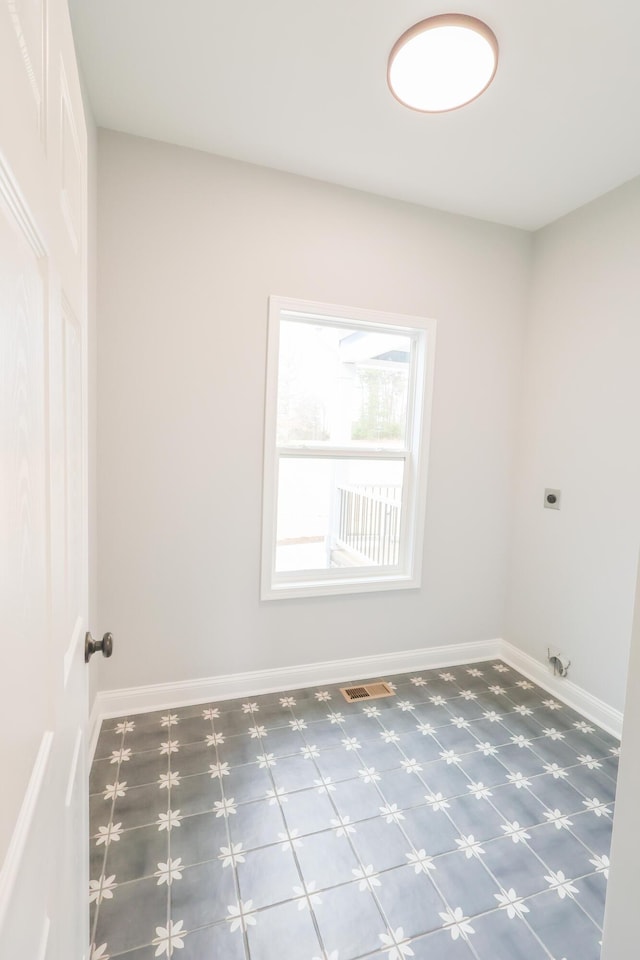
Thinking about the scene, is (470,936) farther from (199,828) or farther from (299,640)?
(299,640)

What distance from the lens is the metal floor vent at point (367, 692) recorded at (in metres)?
2.45

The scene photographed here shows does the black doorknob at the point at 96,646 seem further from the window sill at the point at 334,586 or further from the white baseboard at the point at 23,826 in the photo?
the window sill at the point at 334,586

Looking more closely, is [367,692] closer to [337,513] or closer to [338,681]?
[338,681]

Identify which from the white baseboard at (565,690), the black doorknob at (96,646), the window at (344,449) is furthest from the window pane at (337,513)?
the black doorknob at (96,646)

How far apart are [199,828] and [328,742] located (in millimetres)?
681

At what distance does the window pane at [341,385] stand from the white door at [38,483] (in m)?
1.55

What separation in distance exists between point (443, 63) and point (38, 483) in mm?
1910

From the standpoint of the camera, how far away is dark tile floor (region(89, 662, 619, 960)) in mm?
1266

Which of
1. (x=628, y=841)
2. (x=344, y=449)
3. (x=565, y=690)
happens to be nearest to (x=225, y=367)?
(x=344, y=449)

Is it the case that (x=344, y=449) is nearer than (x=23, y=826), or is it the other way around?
(x=23, y=826)

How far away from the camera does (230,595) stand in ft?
7.73

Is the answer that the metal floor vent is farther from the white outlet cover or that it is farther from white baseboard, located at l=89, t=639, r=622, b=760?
the white outlet cover

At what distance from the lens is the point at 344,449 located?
2.57 meters

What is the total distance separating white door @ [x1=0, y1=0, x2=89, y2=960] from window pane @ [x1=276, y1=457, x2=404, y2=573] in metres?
1.64
